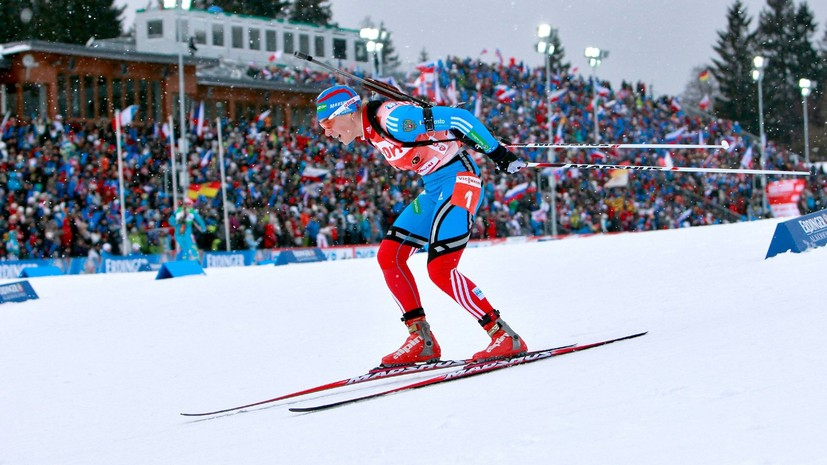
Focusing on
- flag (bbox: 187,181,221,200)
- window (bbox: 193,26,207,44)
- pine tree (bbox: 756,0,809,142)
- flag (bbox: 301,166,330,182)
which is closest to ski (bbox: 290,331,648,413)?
flag (bbox: 187,181,221,200)

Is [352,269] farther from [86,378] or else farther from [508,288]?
[86,378]

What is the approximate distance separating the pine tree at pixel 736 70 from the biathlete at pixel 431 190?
74.6 metres

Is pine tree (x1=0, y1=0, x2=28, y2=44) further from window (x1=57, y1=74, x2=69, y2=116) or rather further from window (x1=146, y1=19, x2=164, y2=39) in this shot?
window (x1=57, y1=74, x2=69, y2=116)

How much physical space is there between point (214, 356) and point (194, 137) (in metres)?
20.8

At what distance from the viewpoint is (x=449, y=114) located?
223 inches

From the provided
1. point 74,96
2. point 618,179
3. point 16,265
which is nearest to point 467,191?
point 16,265

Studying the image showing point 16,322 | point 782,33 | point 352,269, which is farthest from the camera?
point 782,33

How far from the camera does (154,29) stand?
45.1 m

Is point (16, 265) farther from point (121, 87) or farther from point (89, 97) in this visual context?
point (121, 87)

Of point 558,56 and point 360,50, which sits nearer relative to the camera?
point 360,50

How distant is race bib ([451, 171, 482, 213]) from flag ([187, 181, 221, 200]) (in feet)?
61.4

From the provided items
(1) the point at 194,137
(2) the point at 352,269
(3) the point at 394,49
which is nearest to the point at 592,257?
(2) the point at 352,269

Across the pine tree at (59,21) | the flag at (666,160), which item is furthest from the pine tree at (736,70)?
the pine tree at (59,21)

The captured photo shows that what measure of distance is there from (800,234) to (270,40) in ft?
143
